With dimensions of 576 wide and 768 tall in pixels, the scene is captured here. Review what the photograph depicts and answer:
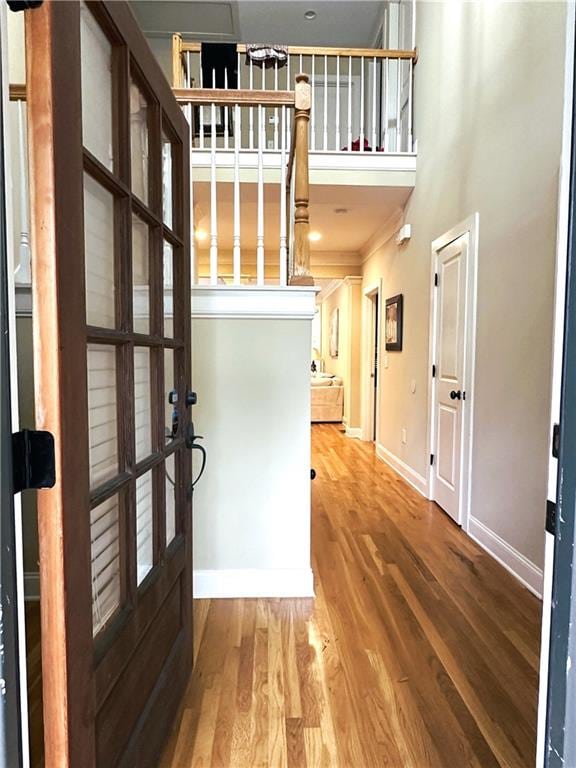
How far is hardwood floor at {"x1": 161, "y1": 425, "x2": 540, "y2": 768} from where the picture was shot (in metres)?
1.30

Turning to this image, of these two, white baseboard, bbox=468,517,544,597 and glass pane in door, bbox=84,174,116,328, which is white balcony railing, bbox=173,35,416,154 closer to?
glass pane in door, bbox=84,174,116,328

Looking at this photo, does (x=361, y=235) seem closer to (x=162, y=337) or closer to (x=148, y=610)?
(x=162, y=337)

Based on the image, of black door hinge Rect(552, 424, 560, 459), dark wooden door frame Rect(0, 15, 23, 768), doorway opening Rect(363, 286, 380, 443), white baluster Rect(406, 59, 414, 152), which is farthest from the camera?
doorway opening Rect(363, 286, 380, 443)

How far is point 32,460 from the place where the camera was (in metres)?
0.67

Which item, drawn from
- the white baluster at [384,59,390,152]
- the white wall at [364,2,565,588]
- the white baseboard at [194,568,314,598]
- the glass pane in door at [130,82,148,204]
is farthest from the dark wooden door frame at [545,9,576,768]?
the white baluster at [384,59,390,152]

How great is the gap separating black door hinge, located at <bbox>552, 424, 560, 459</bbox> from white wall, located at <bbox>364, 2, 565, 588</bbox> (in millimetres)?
1545

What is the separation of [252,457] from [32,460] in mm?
1444

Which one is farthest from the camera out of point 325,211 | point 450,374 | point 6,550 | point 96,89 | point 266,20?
point 266,20

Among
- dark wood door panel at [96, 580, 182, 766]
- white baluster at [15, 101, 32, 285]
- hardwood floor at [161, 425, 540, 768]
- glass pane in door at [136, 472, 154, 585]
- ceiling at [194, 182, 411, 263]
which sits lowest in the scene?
hardwood floor at [161, 425, 540, 768]

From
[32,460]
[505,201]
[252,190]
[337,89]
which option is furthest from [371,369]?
[32,460]

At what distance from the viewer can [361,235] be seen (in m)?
5.36

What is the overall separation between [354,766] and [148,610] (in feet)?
2.51

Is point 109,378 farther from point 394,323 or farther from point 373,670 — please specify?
point 394,323

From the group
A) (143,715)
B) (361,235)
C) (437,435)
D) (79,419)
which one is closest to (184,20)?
(361,235)
